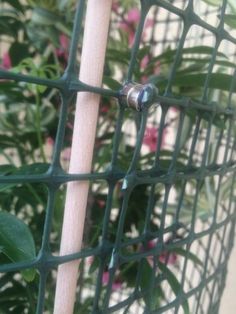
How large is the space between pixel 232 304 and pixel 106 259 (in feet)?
1.92

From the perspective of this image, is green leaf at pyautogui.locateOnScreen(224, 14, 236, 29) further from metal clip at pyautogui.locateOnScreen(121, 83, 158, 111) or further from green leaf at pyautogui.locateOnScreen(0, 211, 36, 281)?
green leaf at pyautogui.locateOnScreen(0, 211, 36, 281)

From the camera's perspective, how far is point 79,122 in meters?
0.26

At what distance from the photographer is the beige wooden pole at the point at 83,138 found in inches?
9.6

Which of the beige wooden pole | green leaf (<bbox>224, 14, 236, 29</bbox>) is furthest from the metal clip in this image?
green leaf (<bbox>224, 14, 236, 29</bbox>)

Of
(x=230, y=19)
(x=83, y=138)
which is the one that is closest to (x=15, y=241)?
(x=83, y=138)

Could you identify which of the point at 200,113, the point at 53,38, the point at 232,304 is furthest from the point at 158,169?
the point at 232,304

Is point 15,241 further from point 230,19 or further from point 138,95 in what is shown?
point 230,19

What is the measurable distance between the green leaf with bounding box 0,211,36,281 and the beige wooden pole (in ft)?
0.12

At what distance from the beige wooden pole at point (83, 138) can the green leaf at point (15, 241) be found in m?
0.04

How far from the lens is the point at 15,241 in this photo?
9.1 inches

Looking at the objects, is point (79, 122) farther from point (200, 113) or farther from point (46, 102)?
point (46, 102)

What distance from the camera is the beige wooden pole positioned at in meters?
0.24

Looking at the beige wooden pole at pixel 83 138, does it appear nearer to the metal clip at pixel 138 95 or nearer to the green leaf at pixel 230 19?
the metal clip at pixel 138 95

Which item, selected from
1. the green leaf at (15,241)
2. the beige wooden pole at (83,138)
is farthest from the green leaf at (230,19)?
the green leaf at (15,241)
